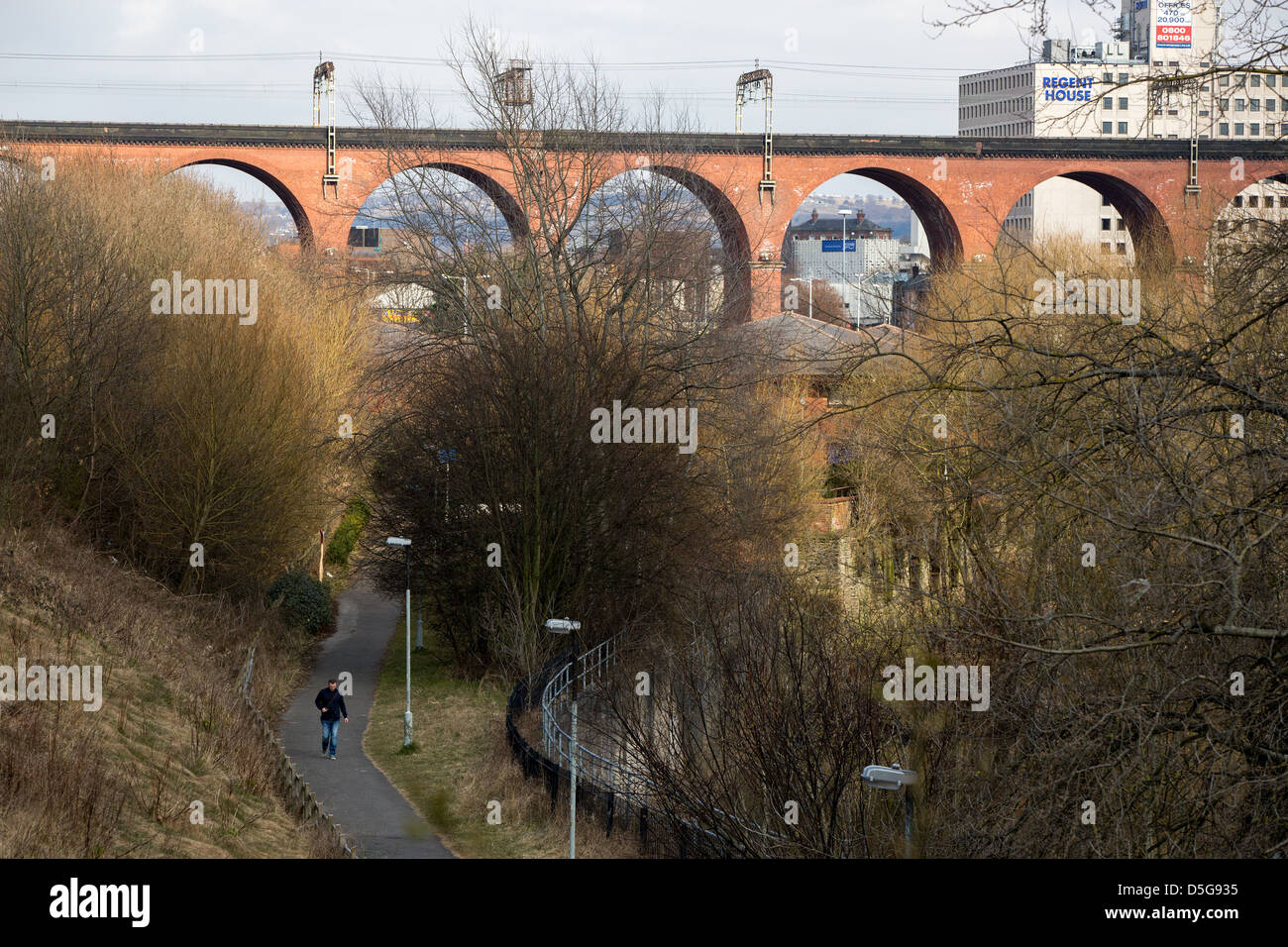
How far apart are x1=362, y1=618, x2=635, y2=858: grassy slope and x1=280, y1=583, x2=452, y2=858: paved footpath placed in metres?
0.22

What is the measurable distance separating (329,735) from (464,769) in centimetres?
187

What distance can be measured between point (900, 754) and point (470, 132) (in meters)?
42.6

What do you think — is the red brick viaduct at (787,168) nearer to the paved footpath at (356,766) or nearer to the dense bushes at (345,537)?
the dense bushes at (345,537)

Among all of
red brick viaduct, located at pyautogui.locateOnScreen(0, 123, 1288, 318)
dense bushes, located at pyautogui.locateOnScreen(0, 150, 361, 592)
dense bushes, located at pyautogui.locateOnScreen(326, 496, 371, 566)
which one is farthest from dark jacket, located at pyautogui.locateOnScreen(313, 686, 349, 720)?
red brick viaduct, located at pyautogui.locateOnScreen(0, 123, 1288, 318)

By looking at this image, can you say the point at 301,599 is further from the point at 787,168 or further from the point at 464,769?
the point at 787,168

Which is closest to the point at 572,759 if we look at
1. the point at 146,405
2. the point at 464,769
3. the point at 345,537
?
the point at 464,769

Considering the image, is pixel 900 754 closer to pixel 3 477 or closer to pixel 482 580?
pixel 482 580

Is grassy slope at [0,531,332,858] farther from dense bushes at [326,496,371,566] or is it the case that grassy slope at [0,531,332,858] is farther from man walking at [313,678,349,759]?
dense bushes at [326,496,371,566]

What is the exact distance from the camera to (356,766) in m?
17.6

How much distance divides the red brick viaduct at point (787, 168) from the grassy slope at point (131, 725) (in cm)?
2602

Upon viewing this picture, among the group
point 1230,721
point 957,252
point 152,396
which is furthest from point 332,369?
point 957,252

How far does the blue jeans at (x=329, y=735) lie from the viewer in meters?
17.6

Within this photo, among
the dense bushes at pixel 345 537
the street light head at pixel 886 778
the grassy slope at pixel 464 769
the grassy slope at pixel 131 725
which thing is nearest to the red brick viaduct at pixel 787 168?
the dense bushes at pixel 345 537

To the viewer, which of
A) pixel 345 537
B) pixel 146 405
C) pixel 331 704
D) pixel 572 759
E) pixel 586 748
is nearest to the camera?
pixel 572 759
